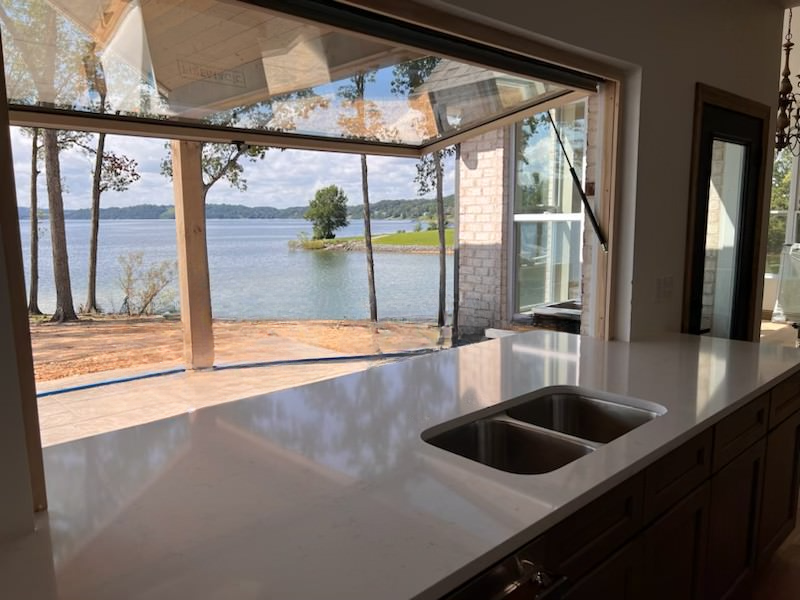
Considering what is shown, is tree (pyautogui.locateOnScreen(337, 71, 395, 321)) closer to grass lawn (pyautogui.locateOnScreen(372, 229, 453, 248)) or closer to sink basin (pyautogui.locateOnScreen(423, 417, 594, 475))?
sink basin (pyautogui.locateOnScreen(423, 417, 594, 475))

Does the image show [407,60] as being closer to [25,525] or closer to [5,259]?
[5,259]

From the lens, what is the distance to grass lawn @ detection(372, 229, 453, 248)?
746 cm

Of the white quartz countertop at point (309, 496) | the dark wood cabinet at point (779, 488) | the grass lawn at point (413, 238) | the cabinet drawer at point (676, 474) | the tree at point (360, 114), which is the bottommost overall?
the dark wood cabinet at point (779, 488)

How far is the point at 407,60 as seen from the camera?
228 centimetres

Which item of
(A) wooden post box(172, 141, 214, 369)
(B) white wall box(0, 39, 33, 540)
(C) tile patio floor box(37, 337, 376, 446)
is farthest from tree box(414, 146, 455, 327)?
(B) white wall box(0, 39, 33, 540)

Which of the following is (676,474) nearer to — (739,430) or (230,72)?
(739,430)

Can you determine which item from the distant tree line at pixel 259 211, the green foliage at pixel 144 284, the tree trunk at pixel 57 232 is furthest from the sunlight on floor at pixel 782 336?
the tree trunk at pixel 57 232

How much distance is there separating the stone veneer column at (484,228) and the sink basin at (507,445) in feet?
13.4

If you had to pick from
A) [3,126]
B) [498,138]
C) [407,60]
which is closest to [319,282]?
[498,138]

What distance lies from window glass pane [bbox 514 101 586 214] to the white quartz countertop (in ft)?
11.1

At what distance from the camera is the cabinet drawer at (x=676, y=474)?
4.60ft

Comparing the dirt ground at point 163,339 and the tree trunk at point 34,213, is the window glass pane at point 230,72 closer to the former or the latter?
the dirt ground at point 163,339

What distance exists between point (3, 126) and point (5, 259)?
235 millimetres

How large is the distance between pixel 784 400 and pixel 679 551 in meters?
0.94
